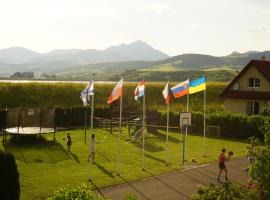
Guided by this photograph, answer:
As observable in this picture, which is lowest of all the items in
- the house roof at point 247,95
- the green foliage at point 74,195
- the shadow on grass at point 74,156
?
the shadow on grass at point 74,156

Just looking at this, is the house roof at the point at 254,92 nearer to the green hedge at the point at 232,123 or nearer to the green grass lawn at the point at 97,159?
the green hedge at the point at 232,123

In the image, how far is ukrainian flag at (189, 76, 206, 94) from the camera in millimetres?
30031

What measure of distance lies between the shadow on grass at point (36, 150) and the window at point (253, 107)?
24.9m

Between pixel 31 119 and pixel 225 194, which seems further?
pixel 31 119

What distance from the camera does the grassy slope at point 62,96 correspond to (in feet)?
206

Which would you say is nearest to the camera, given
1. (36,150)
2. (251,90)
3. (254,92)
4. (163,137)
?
(36,150)

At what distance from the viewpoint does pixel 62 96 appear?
69.6 m

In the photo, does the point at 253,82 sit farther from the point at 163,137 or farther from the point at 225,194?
the point at 225,194

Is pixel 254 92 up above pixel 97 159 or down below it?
above

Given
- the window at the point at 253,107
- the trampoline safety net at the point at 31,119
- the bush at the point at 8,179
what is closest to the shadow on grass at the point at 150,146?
the trampoline safety net at the point at 31,119

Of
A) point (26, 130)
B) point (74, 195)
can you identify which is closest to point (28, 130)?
point (26, 130)

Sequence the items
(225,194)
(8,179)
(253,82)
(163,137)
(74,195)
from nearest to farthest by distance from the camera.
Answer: (74,195) → (225,194) → (8,179) → (163,137) → (253,82)

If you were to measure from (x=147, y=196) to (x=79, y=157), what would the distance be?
385 inches

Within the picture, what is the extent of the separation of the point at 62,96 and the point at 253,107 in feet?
111
